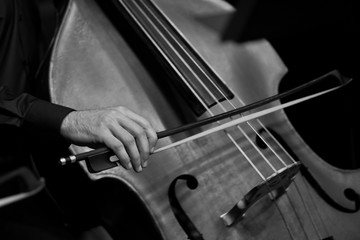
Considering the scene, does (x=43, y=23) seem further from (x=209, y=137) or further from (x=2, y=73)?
(x=209, y=137)

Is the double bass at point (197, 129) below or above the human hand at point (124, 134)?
below

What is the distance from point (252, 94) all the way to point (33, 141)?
467 millimetres

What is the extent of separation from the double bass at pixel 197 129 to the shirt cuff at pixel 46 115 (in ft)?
0.23

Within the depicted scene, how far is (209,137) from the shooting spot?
74 cm

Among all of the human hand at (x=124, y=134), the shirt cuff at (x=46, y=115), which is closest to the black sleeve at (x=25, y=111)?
the shirt cuff at (x=46, y=115)

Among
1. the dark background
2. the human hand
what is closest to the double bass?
the human hand

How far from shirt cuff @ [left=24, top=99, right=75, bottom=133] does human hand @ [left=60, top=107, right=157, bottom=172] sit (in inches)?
3.3

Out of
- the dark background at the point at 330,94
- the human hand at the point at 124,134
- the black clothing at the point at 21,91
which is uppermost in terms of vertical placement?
the human hand at the point at 124,134

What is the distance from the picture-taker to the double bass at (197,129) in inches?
26.2

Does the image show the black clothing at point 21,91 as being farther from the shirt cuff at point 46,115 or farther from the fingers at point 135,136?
the fingers at point 135,136

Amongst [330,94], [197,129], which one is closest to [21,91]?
[197,129]

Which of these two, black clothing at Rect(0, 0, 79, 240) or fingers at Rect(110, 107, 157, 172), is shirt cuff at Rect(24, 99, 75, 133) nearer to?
black clothing at Rect(0, 0, 79, 240)

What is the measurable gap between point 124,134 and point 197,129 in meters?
0.24

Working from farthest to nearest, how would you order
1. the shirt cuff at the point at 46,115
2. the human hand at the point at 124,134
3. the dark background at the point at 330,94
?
the dark background at the point at 330,94, the shirt cuff at the point at 46,115, the human hand at the point at 124,134
